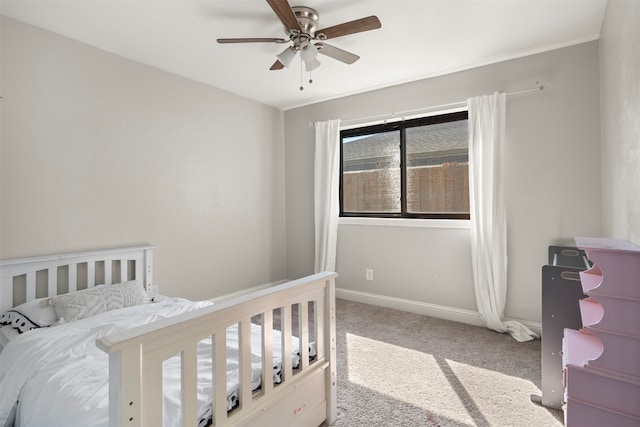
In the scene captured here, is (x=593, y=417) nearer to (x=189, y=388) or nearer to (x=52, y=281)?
(x=189, y=388)

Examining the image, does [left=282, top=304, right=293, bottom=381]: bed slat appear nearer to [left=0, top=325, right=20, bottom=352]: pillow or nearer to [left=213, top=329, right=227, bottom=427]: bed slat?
[left=213, top=329, right=227, bottom=427]: bed slat

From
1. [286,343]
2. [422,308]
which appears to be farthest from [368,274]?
[286,343]

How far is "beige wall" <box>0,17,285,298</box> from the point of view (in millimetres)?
2115

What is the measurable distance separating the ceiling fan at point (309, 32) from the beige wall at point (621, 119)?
A: 1.14 metres

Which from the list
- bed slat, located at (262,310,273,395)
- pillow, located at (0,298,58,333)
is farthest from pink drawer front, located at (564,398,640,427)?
pillow, located at (0,298,58,333)

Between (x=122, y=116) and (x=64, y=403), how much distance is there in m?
2.16

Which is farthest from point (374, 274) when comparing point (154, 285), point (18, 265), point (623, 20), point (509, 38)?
point (18, 265)

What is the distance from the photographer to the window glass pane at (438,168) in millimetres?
2998

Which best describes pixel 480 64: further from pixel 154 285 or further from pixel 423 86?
pixel 154 285

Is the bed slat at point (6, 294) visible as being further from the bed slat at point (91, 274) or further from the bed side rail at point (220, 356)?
the bed side rail at point (220, 356)

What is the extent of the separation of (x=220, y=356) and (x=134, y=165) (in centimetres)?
217

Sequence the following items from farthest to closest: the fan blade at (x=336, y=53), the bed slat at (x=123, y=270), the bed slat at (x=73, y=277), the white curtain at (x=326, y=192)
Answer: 1. the white curtain at (x=326, y=192)
2. the bed slat at (x=123, y=270)
3. the bed slat at (x=73, y=277)
4. the fan blade at (x=336, y=53)

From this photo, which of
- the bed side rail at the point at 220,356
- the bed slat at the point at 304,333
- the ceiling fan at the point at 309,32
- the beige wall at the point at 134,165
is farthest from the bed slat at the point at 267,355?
the beige wall at the point at 134,165

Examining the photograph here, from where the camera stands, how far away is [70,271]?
2.25 m
